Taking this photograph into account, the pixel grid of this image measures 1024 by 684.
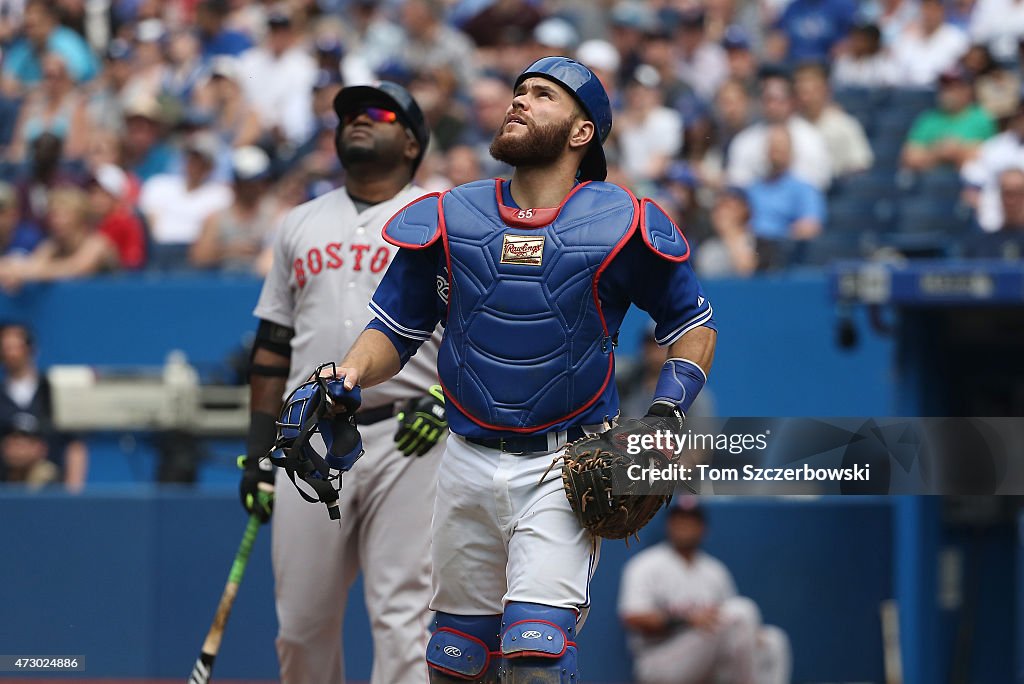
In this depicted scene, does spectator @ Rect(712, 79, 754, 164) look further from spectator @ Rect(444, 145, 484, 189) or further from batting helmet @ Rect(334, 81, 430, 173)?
batting helmet @ Rect(334, 81, 430, 173)

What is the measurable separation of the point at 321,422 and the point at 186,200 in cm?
728

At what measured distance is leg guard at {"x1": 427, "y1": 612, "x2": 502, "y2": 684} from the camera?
5016 millimetres

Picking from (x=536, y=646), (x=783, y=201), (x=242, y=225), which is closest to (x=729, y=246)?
(x=783, y=201)

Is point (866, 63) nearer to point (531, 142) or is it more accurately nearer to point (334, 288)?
point (334, 288)

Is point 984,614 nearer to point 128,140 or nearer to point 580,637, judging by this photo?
point 580,637

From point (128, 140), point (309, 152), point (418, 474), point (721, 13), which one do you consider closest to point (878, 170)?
point (721, 13)

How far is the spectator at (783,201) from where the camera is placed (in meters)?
10.9

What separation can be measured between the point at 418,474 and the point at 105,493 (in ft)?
9.60

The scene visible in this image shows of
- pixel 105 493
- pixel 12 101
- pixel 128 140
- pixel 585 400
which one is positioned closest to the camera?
pixel 585 400

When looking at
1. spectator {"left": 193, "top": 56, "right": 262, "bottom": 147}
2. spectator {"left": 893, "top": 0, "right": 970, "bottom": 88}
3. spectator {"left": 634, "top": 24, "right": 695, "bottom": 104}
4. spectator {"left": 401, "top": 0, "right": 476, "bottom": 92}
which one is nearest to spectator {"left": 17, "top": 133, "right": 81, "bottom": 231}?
spectator {"left": 193, "top": 56, "right": 262, "bottom": 147}

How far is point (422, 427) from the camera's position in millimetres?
5773

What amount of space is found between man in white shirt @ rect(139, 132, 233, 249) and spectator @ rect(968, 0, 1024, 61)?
5395 mm

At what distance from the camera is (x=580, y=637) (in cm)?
884

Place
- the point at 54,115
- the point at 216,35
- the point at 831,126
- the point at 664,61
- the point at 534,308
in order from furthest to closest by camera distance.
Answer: the point at 216,35
the point at 54,115
the point at 664,61
the point at 831,126
the point at 534,308
